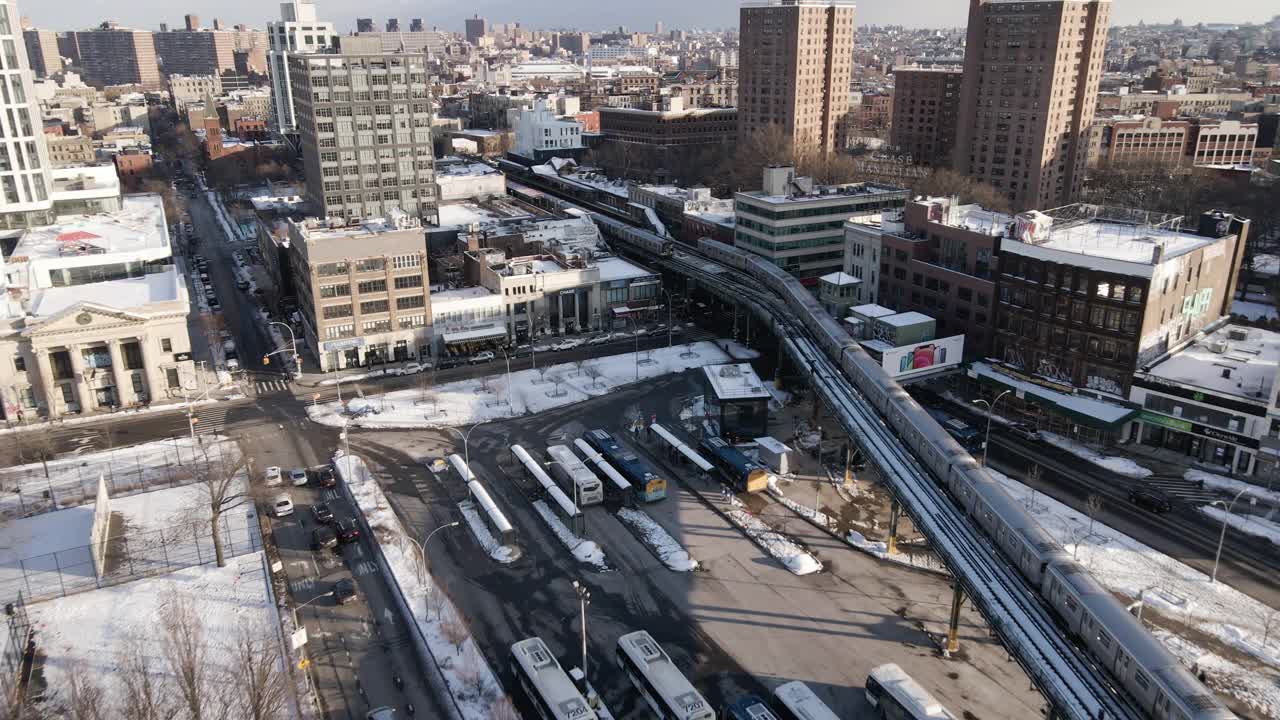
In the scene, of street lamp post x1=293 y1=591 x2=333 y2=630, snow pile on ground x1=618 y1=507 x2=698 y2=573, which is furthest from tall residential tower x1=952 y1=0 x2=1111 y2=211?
street lamp post x1=293 y1=591 x2=333 y2=630

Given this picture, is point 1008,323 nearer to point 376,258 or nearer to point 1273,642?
point 1273,642

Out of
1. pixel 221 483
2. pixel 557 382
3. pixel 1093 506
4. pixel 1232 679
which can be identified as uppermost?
pixel 221 483

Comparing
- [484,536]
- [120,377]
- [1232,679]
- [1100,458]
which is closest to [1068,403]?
[1100,458]

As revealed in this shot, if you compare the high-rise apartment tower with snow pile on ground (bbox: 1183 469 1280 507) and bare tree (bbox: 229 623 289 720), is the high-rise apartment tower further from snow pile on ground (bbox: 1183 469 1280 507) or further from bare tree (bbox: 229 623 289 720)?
bare tree (bbox: 229 623 289 720)

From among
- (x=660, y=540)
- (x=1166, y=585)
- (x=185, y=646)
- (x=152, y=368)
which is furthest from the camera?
(x=152, y=368)

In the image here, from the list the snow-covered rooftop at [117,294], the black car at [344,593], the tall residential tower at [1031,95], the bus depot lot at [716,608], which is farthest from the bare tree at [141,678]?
the tall residential tower at [1031,95]

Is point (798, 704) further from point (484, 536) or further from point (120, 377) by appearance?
point (120, 377)
